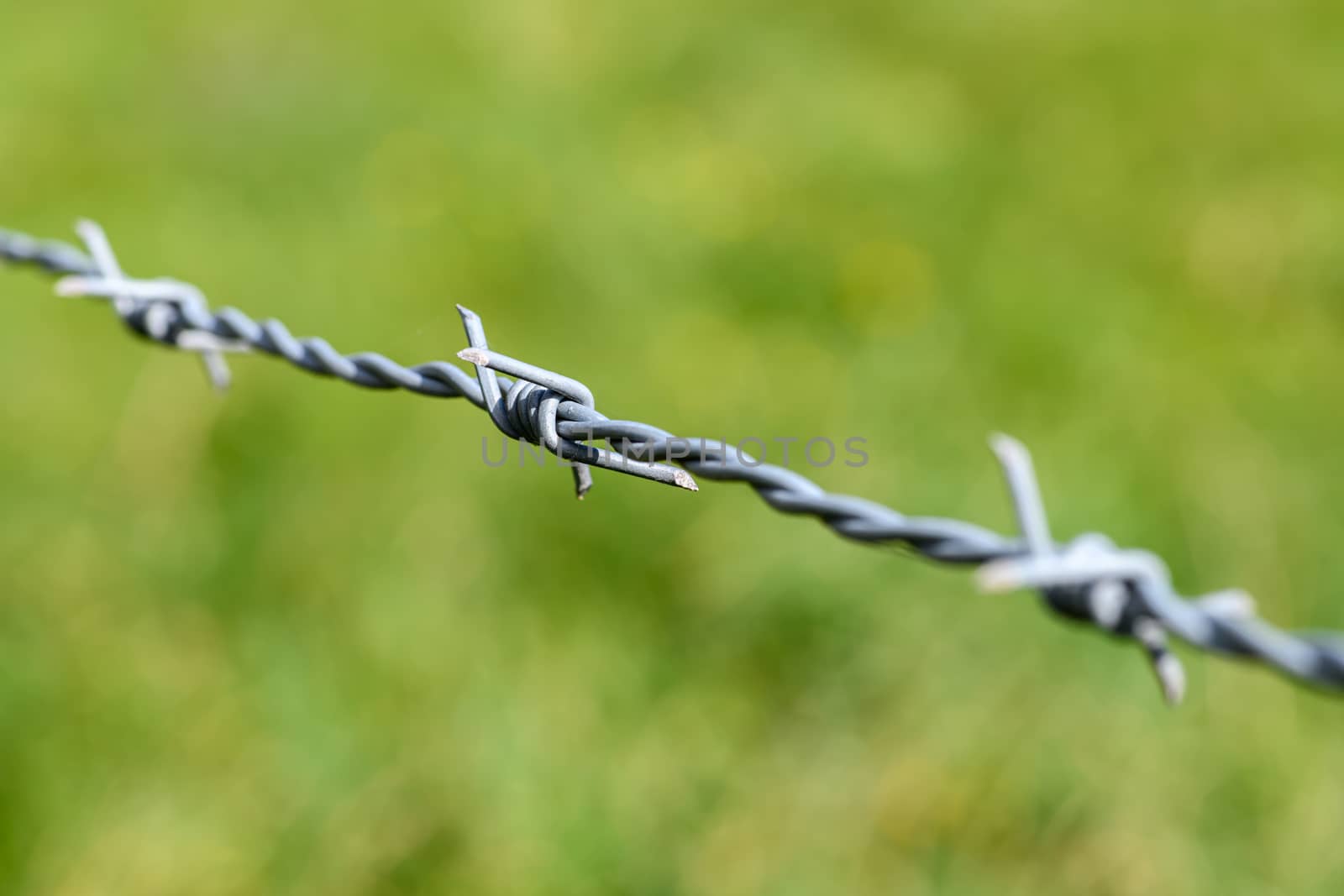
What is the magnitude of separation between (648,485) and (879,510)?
1.49 meters

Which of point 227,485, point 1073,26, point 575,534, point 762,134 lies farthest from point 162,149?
point 1073,26

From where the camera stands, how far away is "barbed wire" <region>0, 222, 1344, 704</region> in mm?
568

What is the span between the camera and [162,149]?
3.43 m

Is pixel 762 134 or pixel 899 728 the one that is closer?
pixel 899 728

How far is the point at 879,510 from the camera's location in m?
0.70

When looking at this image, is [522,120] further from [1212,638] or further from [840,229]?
[1212,638]

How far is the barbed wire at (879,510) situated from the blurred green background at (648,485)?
0.97 metres

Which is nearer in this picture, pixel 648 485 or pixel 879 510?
pixel 879 510

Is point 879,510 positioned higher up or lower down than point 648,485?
lower down

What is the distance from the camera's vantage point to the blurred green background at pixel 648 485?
166 centimetres

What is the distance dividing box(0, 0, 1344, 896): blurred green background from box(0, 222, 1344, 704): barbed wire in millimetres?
970

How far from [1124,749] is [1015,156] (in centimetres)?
234

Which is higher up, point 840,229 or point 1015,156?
point 1015,156

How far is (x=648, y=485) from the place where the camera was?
2174 mm
